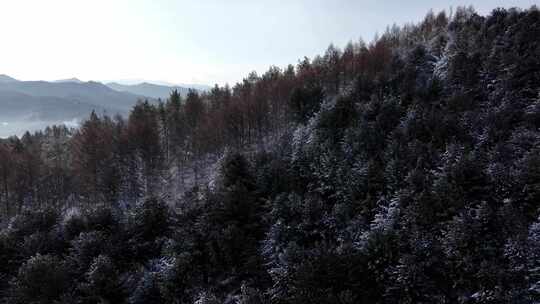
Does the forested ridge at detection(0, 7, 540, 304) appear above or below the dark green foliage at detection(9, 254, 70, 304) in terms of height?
above

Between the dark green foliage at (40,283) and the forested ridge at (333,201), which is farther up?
the forested ridge at (333,201)

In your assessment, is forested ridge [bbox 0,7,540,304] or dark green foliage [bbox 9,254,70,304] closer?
forested ridge [bbox 0,7,540,304]

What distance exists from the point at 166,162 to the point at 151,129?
44.0 ft

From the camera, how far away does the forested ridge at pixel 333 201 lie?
845 inches

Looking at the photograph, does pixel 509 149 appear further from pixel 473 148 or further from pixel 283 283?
pixel 283 283

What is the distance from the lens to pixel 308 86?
209 ft

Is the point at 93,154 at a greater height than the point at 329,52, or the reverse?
the point at 329,52

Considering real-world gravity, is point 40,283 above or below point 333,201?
A: below

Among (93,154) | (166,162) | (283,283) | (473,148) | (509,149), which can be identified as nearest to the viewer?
(283,283)

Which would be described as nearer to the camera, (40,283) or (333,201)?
(40,283)

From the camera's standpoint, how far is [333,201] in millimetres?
36844

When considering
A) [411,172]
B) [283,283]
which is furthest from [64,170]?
[411,172]

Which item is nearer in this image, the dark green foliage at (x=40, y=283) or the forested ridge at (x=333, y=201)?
the forested ridge at (x=333, y=201)

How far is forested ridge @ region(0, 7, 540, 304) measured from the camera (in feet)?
70.4
